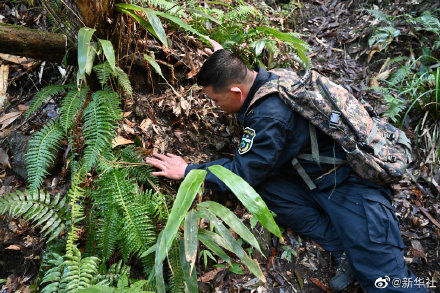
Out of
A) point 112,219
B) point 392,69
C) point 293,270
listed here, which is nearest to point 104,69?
point 112,219

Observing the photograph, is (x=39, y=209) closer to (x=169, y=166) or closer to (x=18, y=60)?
(x=169, y=166)

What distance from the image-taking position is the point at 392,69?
4.88 meters

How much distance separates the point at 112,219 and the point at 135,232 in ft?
0.75

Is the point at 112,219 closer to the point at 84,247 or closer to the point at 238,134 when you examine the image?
the point at 84,247

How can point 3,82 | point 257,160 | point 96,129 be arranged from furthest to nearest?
point 3,82 → point 257,160 → point 96,129

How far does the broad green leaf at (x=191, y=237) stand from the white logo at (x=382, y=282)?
6.53ft

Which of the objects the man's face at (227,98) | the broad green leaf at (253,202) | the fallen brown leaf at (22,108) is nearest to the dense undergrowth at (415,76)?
the man's face at (227,98)

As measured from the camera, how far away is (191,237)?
186cm

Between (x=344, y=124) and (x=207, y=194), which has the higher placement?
(x=344, y=124)

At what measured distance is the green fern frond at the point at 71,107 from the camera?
2.56 m

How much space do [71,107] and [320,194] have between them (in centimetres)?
278

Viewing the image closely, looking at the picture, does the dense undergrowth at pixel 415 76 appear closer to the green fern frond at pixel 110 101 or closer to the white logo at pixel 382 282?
→ the white logo at pixel 382 282

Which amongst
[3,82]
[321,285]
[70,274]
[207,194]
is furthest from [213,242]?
[3,82]

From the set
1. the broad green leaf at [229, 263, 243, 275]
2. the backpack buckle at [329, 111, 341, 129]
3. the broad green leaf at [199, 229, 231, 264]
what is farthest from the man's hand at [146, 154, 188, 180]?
the backpack buckle at [329, 111, 341, 129]
